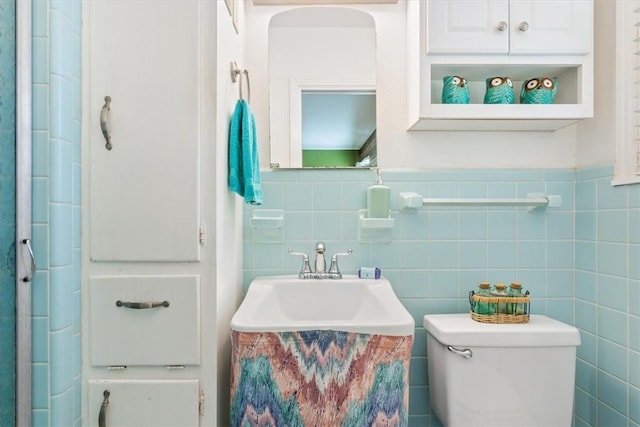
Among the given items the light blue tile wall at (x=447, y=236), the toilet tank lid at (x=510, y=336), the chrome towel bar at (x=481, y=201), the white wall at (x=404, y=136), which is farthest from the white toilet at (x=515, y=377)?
the white wall at (x=404, y=136)

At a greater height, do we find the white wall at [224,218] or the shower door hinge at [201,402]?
the white wall at [224,218]

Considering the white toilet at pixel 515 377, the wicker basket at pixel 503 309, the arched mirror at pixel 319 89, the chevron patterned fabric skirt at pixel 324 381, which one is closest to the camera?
the chevron patterned fabric skirt at pixel 324 381

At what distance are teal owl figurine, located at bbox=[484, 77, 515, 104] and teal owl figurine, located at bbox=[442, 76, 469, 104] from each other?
0.31ft

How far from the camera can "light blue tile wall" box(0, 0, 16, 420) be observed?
3.37 feet

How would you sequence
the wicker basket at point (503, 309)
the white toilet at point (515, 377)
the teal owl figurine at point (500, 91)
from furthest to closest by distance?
the teal owl figurine at point (500, 91), the wicker basket at point (503, 309), the white toilet at point (515, 377)

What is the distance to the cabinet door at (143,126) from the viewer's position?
1220 mm

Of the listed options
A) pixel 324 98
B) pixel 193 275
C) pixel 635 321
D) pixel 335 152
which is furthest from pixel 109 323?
pixel 635 321

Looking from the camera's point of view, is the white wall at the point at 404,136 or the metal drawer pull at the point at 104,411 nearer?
the metal drawer pull at the point at 104,411

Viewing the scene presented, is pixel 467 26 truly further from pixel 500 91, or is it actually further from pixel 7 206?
pixel 7 206

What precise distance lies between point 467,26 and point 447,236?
32.0 inches

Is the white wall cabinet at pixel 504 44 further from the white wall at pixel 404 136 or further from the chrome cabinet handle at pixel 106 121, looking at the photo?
the chrome cabinet handle at pixel 106 121

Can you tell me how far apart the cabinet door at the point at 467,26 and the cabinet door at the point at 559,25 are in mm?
64

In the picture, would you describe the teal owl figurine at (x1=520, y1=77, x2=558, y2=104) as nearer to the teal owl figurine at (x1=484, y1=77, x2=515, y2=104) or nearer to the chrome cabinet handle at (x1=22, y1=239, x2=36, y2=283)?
the teal owl figurine at (x1=484, y1=77, x2=515, y2=104)

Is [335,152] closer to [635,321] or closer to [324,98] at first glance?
[324,98]
